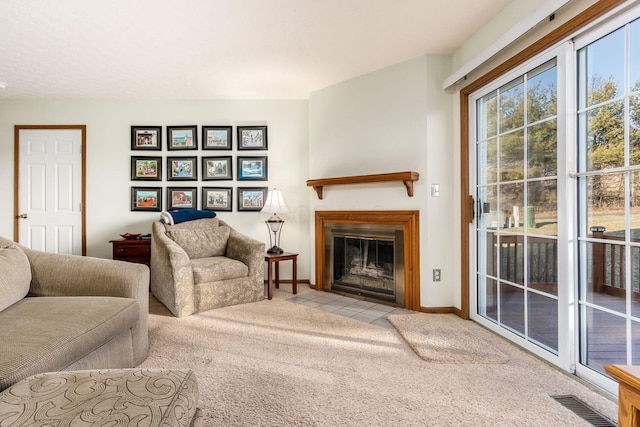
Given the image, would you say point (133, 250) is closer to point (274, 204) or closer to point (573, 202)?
point (274, 204)

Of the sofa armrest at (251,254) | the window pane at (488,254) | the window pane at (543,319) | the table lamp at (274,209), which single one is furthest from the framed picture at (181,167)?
the window pane at (543,319)

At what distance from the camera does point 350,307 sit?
10.8 ft

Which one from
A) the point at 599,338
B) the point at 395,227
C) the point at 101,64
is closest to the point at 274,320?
the point at 395,227

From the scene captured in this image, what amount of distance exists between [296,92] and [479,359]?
3367mm

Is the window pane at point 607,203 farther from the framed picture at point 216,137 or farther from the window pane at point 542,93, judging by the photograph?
the framed picture at point 216,137

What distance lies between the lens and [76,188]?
429 centimetres

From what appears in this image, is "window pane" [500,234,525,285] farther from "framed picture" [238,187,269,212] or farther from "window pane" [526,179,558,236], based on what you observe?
"framed picture" [238,187,269,212]

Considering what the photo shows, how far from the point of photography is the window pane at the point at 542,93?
2.05 m

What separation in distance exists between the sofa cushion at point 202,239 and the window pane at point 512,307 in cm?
280

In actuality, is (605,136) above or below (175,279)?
above

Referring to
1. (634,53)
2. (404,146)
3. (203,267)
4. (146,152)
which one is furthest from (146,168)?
(634,53)

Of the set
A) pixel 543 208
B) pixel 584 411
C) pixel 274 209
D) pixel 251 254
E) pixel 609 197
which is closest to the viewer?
pixel 584 411

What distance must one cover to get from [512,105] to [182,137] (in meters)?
3.72

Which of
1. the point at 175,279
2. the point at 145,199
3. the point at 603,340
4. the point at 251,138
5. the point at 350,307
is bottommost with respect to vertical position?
the point at 350,307
